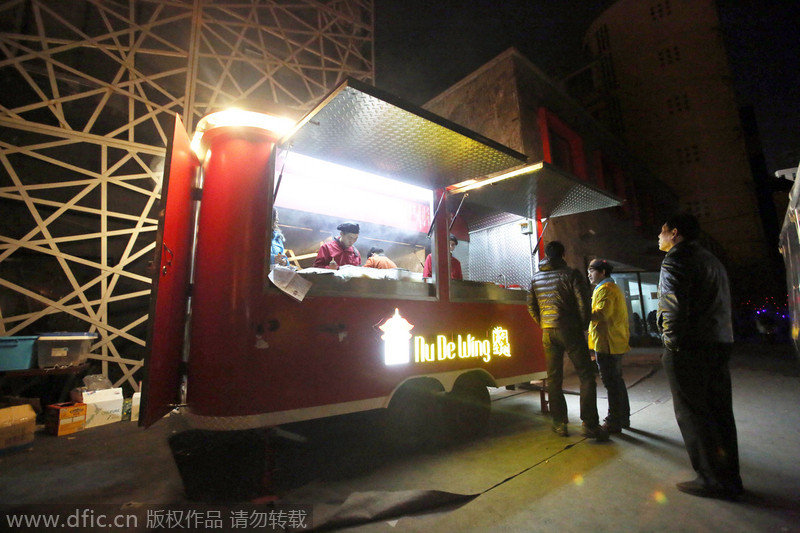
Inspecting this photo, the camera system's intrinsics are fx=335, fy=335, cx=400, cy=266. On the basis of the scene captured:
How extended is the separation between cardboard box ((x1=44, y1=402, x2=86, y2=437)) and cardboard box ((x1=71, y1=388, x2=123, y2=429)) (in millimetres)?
93

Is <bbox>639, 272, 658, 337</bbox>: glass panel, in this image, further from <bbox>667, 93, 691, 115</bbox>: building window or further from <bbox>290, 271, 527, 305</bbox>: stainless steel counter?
<bbox>290, 271, 527, 305</bbox>: stainless steel counter

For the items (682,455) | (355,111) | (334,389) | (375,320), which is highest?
(355,111)

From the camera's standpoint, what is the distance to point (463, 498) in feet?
8.30

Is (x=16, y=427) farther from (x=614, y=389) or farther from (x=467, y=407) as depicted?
(x=614, y=389)

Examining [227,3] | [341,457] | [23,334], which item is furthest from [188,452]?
[227,3]

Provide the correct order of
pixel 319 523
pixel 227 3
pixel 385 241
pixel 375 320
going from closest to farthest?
pixel 319 523 < pixel 375 320 < pixel 227 3 < pixel 385 241

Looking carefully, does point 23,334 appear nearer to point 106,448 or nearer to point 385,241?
point 106,448

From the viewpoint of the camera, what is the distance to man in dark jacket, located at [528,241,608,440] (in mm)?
3855

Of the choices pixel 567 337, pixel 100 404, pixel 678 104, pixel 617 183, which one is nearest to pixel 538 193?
pixel 567 337

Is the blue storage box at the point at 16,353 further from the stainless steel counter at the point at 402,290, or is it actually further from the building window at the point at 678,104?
the building window at the point at 678,104

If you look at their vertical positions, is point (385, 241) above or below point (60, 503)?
above

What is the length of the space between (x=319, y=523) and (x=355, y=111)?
312cm

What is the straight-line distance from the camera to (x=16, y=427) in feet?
12.1

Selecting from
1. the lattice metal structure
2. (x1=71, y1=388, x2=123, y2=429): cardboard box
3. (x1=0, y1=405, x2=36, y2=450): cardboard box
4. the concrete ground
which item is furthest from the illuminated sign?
the lattice metal structure
